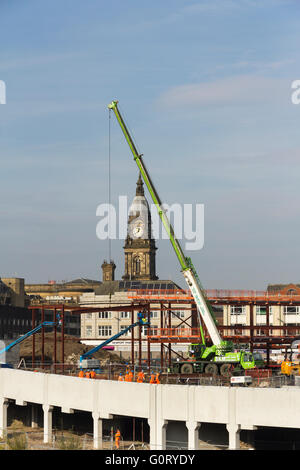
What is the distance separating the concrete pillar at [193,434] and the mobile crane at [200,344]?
1381 centimetres

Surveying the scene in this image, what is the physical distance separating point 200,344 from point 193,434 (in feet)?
61.3

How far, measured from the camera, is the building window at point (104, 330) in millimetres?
169500

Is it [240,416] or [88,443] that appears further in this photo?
[88,443]

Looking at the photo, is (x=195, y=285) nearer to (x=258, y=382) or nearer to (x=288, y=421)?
(x=258, y=382)

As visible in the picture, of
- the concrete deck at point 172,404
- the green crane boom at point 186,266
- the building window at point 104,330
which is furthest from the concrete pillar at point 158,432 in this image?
the building window at point 104,330

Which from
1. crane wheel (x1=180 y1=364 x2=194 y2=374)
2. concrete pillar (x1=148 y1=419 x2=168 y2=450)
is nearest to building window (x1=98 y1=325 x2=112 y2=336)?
crane wheel (x1=180 y1=364 x2=194 y2=374)

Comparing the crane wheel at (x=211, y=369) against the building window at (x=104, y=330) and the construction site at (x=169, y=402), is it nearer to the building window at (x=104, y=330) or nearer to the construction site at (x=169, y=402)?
the construction site at (x=169, y=402)

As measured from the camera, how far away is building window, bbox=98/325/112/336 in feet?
556

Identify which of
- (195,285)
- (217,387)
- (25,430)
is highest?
(195,285)

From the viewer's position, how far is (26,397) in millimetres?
66125

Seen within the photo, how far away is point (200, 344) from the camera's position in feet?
226
